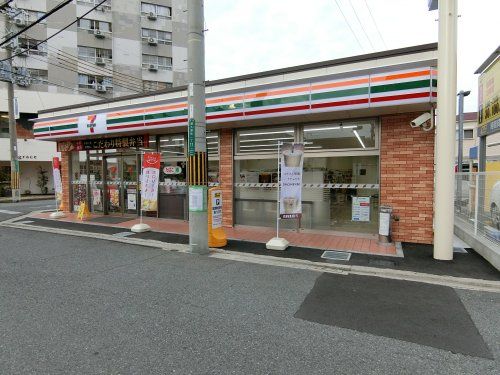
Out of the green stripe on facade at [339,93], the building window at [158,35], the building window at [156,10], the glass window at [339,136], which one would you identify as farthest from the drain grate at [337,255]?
the building window at [156,10]

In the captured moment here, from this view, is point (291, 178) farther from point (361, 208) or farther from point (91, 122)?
point (91, 122)

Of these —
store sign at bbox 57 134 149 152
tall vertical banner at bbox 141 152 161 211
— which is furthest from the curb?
store sign at bbox 57 134 149 152

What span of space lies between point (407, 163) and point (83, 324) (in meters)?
6.67

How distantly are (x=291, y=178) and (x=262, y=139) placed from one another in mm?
2301

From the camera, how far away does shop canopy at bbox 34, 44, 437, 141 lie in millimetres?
6211

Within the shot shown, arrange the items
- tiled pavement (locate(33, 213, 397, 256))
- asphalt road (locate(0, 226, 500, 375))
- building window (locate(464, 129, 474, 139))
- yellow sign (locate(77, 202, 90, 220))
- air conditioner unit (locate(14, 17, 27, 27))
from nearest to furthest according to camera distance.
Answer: asphalt road (locate(0, 226, 500, 375))
tiled pavement (locate(33, 213, 397, 256))
yellow sign (locate(77, 202, 90, 220))
air conditioner unit (locate(14, 17, 27, 27))
building window (locate(464, 129, 474, 139))

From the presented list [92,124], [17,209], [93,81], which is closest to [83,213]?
[92,124]

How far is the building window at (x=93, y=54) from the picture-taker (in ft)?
91.1

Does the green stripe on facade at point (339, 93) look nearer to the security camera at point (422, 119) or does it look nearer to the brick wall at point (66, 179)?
the security camera at point (422, 119)

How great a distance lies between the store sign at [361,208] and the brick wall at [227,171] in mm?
3346

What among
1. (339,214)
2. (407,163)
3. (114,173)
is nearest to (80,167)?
(114,173)

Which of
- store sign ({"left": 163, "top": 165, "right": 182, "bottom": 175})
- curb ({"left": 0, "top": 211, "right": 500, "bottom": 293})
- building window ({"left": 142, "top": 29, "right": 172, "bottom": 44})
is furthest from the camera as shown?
building window ({"left": 142, "top": 29, "right": 172, "bottom": 44})

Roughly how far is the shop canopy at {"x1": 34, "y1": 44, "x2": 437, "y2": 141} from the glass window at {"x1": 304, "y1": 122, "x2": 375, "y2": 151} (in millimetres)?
367

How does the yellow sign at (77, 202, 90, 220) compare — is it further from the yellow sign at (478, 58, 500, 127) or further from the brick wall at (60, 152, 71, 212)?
the yellow sign at (478, 58, 500, 127)
